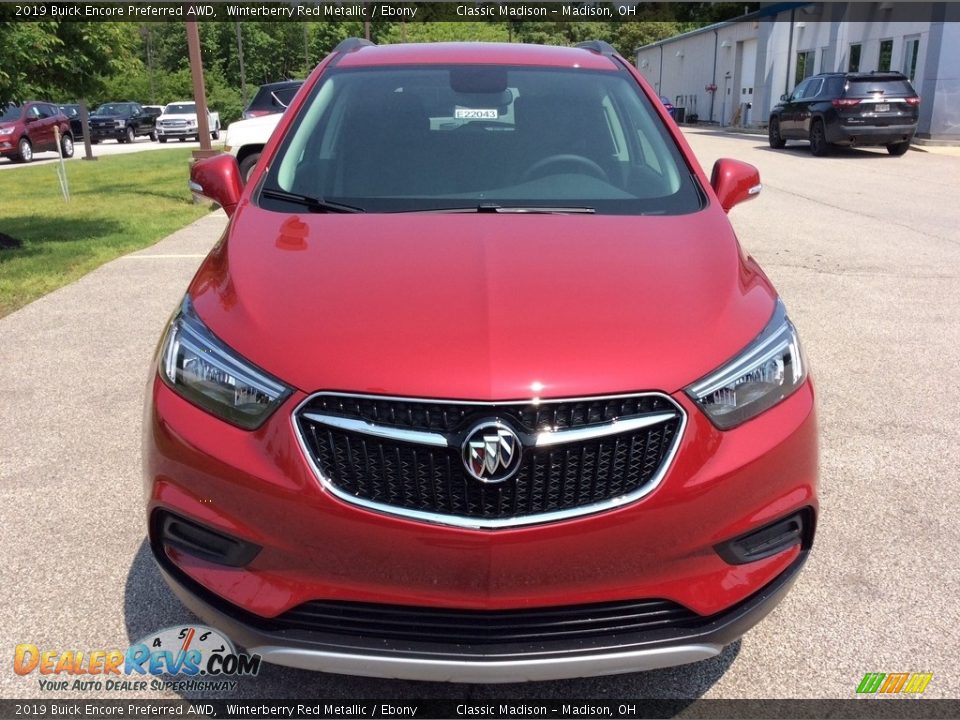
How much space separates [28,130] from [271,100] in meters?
13.9

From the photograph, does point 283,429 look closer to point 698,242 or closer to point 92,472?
point 698,242

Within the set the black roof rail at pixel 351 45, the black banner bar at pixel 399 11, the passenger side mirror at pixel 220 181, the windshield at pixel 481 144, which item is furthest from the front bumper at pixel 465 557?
the black banner bar at pixel 399 11

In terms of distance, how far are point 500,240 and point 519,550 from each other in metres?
1.03

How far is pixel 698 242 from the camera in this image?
2.71 metres

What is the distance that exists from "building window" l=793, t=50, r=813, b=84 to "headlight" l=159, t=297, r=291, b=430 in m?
35.8

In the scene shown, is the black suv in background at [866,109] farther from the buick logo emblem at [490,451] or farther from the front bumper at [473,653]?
the buick logo emblem at [490,451]

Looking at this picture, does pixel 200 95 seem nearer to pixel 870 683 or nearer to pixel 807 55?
pixel 870 683

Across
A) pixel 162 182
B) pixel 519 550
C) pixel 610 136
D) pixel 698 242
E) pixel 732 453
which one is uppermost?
pixel 610 136

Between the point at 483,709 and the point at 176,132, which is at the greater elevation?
the point at 483,709

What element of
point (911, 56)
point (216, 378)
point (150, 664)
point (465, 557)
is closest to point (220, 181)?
point (216, 378)

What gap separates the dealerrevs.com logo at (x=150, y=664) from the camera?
99.0 inches

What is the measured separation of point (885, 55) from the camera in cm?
2834

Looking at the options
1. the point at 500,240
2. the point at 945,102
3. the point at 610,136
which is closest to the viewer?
the point at 500,240

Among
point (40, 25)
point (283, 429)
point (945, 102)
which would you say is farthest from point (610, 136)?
point (945, 102)
